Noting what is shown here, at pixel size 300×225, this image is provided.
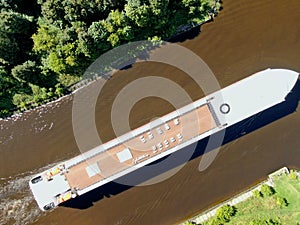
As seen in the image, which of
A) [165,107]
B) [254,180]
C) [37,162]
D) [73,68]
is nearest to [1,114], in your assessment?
[37,162]

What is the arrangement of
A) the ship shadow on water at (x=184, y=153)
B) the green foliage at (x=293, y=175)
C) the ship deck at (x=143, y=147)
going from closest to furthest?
the ship deck at (x=143, y=147) → the ship shadow on water at (x=184, y=153) → the green foliage at (x=293, y=175)

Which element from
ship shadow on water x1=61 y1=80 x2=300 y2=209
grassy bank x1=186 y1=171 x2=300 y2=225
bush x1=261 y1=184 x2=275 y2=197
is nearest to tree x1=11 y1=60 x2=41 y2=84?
ship shadow on water x1=61 y1=80 x2=300 y2=209

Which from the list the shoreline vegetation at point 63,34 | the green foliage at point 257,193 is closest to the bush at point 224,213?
the green foliage at point 257,193

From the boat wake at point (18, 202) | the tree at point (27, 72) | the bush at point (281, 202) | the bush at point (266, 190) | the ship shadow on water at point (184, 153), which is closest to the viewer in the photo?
the tree at point (27, 72)

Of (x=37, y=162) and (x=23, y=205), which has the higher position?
(x=37, y=162)

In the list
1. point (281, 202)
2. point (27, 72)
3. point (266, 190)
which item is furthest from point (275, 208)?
point (27, 72)

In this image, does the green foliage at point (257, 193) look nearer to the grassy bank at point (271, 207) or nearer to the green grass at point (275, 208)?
the grassy bank at point (271, 207)

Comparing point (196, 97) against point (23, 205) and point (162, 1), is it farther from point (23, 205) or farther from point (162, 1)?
point (23, 205)
